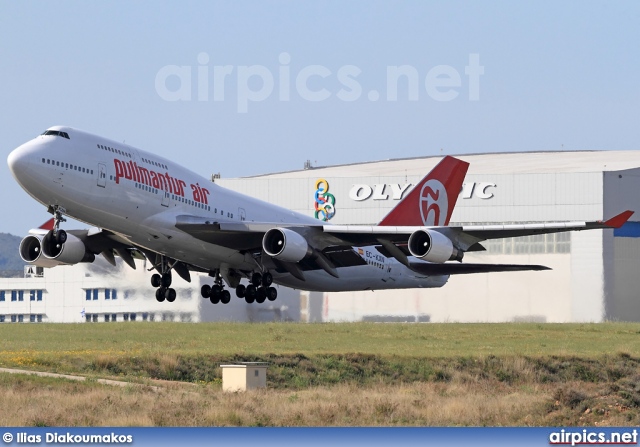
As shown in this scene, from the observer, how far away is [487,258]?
85875 millimetres

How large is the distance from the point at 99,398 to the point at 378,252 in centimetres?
1593

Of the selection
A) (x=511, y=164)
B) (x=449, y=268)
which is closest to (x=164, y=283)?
(x=449, y=268)

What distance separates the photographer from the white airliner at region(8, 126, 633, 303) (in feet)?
147

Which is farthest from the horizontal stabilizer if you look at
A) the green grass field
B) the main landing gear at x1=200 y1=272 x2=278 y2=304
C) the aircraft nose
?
the aircraft nose

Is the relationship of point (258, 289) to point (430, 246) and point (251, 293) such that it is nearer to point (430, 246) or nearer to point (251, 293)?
point (251, 293)

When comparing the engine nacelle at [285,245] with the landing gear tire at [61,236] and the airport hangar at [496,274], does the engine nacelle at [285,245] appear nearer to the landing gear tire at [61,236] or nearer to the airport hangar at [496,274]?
the landing gear tire at [61,236]

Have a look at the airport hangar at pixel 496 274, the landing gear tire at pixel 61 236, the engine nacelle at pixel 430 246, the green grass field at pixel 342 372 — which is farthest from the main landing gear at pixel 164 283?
the airport hangar at pixel 496 274

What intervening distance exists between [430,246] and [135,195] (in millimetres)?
11290

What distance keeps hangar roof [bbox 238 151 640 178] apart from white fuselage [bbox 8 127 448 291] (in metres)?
40.6

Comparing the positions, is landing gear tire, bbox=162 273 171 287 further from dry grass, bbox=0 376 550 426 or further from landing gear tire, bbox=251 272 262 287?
dry grass, bbox=0 376 550 426

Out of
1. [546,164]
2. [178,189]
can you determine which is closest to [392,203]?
[546,164]

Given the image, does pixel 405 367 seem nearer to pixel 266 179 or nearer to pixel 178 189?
pixel 178 189

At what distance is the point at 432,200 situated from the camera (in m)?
62.7

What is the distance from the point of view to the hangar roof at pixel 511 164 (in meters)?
93.0
